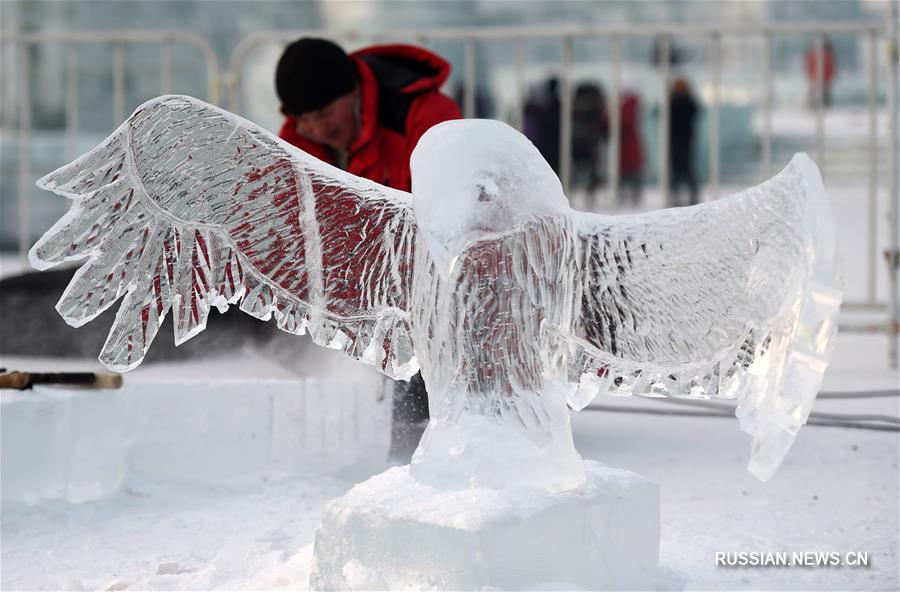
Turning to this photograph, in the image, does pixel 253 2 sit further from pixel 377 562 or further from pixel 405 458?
pixel 377 562

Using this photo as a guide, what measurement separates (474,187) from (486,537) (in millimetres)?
561

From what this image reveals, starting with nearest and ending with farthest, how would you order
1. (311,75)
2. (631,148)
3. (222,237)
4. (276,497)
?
(222,237) < (276,497) < (311,75) < (631,148)

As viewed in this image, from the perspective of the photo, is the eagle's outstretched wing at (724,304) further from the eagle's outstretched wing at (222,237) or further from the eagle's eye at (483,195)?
the eagle's outstretched wing at (222,237)

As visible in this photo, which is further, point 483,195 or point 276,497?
point 276,497

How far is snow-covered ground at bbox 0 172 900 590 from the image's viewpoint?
229 cm

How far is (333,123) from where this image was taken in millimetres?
3453

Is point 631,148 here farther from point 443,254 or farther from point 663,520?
point 443,254

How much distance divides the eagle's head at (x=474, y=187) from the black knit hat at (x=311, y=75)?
1489mm

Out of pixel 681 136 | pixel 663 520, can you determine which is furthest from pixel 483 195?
pixel 681 136

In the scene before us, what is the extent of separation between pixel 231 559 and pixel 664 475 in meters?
1.22

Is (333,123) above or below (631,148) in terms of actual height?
below

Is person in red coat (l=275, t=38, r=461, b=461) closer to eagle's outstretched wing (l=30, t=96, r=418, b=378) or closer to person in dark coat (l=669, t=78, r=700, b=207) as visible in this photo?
eagle's outstretched wing (l=30, t=96, r=418, b=378)

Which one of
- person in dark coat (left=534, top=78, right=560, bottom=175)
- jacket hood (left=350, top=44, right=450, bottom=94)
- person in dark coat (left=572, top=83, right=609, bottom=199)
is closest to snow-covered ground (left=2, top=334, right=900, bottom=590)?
jacket hood (left=350, top=44, right=450, bottom=94)

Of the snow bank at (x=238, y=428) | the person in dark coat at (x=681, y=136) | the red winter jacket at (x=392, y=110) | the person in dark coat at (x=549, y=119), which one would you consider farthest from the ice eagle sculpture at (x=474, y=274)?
the person in dark coat at (x=681, y=136)
